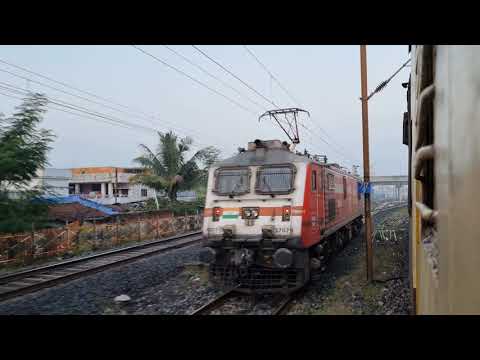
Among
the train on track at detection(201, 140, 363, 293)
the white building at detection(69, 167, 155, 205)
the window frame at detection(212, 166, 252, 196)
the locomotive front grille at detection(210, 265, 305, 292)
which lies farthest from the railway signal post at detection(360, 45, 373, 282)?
the white building at detection(69, 167, 155, 205)

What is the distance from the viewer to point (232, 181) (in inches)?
323

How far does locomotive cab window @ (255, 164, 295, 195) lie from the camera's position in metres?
7.73

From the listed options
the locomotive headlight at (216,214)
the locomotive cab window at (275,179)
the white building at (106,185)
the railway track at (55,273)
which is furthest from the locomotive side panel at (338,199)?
the white building at (106,185)

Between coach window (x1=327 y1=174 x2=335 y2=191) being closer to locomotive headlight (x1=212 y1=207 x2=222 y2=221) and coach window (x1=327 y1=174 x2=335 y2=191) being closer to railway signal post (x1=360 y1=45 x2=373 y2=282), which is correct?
railway signal post (x1=360 y1=45 x2=373 y2=282)

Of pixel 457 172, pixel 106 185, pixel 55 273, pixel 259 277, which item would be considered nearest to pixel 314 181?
pixel 259 277

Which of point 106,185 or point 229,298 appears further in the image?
point 106,185

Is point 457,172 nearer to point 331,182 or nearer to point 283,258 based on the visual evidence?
point 283,258

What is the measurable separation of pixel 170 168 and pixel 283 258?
53.5 ft

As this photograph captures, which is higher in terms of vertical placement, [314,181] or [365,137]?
[365,137]

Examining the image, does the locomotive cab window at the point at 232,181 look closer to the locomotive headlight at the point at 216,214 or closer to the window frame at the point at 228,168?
the window frame at the point at 228,168

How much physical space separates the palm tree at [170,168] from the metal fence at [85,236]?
184cm
